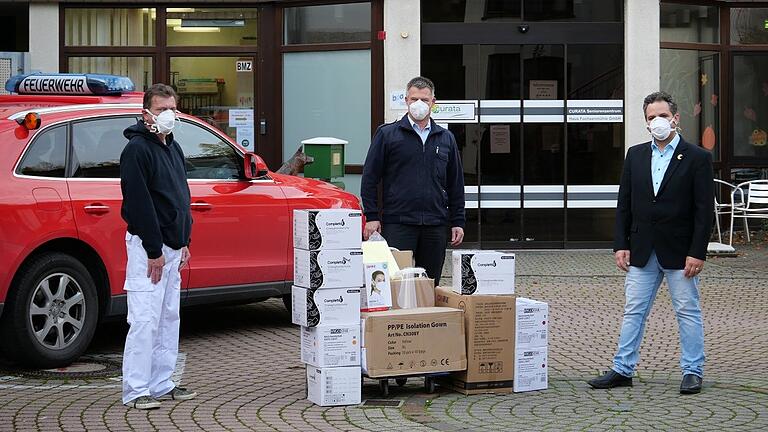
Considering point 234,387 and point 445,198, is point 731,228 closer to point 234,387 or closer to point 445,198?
point 445,198

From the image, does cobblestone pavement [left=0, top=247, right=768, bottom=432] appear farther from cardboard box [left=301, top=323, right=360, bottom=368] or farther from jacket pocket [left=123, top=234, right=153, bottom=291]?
jacket pocket [left=123, top=234, right=153, bottom=291]

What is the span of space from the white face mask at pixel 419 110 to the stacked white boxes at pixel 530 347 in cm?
145

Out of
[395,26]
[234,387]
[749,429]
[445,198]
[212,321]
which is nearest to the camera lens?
[749,429]

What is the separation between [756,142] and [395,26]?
5.85 meters

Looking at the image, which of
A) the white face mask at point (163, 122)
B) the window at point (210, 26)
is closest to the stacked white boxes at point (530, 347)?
the white face mask at point (163, 122)

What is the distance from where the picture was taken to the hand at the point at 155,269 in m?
7.47

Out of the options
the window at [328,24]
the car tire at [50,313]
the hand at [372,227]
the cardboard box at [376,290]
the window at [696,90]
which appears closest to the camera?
the cardboard box at [376,290]

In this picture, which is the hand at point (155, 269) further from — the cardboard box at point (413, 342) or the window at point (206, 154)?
the window at point (206, 154)

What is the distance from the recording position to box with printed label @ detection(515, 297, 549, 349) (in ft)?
26.6

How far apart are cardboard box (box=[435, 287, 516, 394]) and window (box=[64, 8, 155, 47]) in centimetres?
1092

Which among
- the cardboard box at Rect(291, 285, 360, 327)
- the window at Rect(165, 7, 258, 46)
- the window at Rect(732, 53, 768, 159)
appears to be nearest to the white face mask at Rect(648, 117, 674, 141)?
the cardboard box at Rect(291, 285, 360, 327)

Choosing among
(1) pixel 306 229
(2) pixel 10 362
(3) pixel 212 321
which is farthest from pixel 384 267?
(3) pixel 212 321

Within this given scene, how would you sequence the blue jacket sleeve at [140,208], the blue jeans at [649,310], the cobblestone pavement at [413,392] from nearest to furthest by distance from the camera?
the cobblestone pavement at [413,392] < the blue jacket sleeve at [140,208] < the blue jeans at [649,310]

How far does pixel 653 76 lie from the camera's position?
56.5 feet
